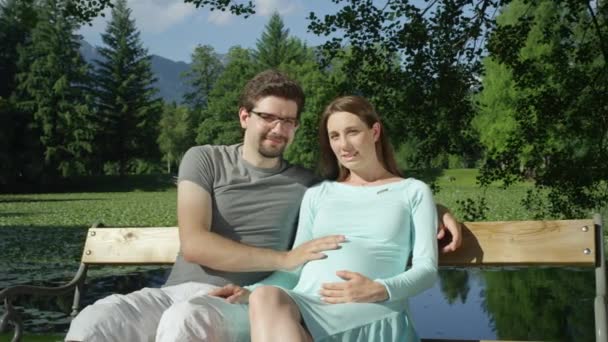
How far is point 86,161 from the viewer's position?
37.9 meters

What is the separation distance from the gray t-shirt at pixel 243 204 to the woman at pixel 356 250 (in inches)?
2.8

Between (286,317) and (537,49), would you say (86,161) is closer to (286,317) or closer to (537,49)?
(537,49)

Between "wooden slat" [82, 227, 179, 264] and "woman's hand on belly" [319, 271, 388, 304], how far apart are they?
3.16 ft

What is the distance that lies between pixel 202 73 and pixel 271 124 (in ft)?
161

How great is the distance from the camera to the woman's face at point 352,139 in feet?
8.30

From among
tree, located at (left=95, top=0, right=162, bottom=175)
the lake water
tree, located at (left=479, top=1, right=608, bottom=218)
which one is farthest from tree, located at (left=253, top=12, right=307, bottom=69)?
tree, located at (left=479, top=1, right=608, bottom=218)

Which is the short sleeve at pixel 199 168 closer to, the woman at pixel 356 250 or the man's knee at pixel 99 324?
the woman at pixel 356 250

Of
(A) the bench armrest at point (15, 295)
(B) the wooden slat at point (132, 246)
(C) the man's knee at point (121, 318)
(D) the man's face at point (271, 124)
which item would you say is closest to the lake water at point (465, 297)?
(B) the wooden slat at point (132, 246)

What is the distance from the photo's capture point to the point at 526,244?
2627mm

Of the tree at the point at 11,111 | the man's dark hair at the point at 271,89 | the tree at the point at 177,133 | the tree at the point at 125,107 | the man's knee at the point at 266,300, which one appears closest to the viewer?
the man's knee at the point at 266,300

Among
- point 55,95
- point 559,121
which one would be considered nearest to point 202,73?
point 55,95

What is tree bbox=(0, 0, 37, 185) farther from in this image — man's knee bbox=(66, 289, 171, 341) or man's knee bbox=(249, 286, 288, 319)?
man's knee bbox=(249, 286, 288, 319)

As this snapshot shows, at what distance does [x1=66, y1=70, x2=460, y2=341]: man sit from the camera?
2459 millimetres

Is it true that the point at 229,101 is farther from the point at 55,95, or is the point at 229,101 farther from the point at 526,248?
the point at 526,248
